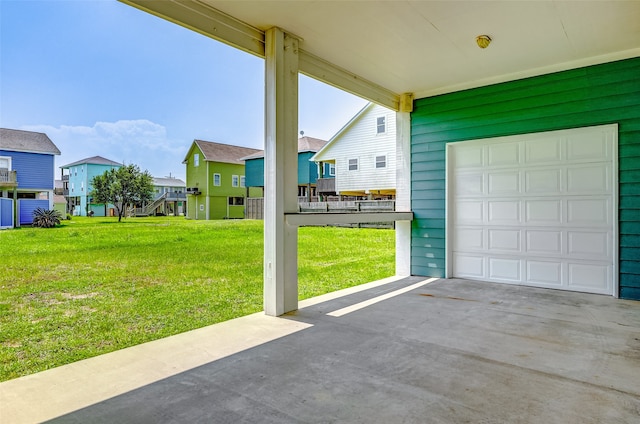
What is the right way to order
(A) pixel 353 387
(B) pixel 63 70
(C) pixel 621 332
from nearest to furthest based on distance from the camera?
(A) pixel 353 387 < (C) pixel 621 332 < (B) pixel 63 70

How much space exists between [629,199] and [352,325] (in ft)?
11.7

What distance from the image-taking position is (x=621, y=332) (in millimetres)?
3051

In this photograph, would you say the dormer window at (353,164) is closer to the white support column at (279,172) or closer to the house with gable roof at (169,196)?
the house with gable roof at (169,196)

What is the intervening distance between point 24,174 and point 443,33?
167 inches

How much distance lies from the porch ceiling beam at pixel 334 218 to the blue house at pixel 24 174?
236 centimetres

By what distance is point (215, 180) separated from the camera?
518 centimetres

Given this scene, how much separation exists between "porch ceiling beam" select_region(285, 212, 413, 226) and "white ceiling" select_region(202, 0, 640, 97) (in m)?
1.80

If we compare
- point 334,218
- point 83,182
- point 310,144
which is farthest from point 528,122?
point 310,144

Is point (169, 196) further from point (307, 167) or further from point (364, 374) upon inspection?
point (307, 167)

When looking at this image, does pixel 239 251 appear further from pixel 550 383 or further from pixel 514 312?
pixel 550 383

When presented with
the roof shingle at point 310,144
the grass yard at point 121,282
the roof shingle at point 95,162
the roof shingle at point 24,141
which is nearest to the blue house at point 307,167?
the roof shingle at point 310,144

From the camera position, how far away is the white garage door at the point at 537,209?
4.39 m

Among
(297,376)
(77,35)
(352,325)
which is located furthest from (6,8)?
(352,325)

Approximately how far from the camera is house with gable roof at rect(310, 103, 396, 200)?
39.9 ft
